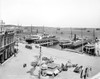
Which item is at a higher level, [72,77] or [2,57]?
[2,57]

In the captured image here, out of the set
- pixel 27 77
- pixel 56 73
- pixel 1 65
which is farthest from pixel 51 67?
pixel 1 65

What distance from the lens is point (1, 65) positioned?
1966 centimetres

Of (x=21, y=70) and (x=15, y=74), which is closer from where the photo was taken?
(x=15, y=74)

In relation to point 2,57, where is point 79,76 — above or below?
below

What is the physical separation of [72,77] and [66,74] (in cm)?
124

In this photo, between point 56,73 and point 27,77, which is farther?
point 56,73

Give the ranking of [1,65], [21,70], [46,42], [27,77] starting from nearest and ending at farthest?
[27,77]
[21,70]
[1,65]
[46,42]

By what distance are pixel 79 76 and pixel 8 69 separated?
A: 993 centimetres

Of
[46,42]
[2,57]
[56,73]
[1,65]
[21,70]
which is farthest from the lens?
[46,42]

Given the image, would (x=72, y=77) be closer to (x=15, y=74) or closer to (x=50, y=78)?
(x=50, y=78)

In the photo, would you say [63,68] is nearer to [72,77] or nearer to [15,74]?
[72,77]

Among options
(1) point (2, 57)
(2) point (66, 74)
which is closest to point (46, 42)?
(1) point (2, 57)

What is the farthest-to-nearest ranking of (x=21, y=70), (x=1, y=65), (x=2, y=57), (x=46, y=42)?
(x=46, y=42) < (x=2, y=57) < (x=1, y=65) < (x=21, y=70)

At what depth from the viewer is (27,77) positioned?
15.2m
